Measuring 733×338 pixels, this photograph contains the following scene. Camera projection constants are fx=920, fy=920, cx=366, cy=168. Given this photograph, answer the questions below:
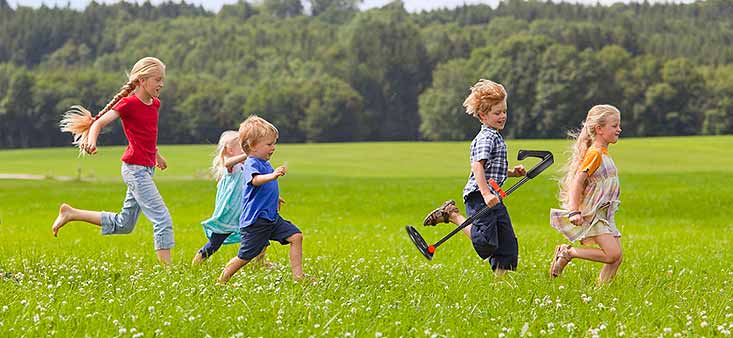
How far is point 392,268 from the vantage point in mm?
9414

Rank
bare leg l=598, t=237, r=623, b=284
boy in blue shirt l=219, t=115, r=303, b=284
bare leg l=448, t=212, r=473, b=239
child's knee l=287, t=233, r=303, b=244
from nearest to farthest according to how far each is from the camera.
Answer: boy in blue shirt l=219, t=115, r=303, b=284, child's knee l=287, t=233, r=303, b=244, bare leg l=598, t=237, r=623, b=284, bare leg l=448, t=212, r=473, b=239

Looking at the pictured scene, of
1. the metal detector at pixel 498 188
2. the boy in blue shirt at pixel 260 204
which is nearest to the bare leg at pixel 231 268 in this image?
the boy in blue shirt at pixel 260 204

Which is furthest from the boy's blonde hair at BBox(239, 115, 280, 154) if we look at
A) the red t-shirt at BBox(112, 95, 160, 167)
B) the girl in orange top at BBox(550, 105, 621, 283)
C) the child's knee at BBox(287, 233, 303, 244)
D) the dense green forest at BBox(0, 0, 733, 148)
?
the dense green forest at BBox(0, 0, 733, 148)

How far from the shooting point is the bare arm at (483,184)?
7852mm

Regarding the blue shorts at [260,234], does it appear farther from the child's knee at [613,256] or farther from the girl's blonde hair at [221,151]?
the child's knee at [613,256]

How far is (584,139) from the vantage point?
8680 millimetres

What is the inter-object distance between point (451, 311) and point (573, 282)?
91.8 inches

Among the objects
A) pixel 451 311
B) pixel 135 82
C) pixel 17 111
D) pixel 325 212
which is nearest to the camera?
pixel 451 311

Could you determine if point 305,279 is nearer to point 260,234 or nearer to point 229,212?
point 260,234

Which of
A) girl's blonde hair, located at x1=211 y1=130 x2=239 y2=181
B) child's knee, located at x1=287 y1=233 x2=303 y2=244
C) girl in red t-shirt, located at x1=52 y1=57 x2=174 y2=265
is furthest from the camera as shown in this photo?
girl's blonde hair, located at x1=211 y1=130 x2=239 y2=181

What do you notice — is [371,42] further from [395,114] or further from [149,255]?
[149,255]

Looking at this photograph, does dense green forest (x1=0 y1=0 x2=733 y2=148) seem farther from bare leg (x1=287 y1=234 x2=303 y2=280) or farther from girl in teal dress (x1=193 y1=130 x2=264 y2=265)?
bare leg (x1=287 y1=234 x2=303 y2=280)

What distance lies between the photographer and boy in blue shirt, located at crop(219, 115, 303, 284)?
805 centimetres

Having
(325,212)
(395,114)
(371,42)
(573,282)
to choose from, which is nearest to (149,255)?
(573,282)
